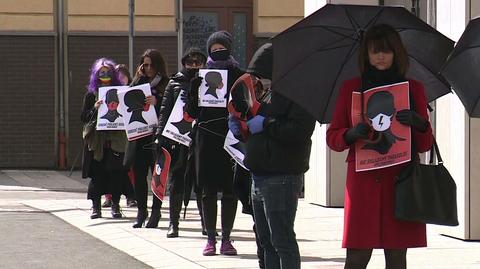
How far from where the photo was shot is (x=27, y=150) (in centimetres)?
2042

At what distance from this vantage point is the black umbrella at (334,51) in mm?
6309

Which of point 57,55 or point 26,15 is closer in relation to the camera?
point 26,15

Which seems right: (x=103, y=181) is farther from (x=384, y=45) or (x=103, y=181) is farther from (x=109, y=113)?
(x=384, y=45)

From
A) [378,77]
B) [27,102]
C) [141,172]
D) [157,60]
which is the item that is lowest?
[141,172]

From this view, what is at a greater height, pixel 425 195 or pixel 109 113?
pixel 425 195

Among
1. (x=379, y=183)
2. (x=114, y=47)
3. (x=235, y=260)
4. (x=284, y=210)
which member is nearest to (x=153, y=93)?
(x=235, y=260)

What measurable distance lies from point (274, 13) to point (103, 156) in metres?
9.07

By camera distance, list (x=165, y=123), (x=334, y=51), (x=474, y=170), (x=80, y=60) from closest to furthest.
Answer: (x=334, y=51) → (x=474, y=170) → (x=165, y=123) → (x=80, y=60)

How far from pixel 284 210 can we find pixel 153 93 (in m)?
5.16

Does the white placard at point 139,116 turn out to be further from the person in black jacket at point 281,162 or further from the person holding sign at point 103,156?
the person in black jacket at point 281,162

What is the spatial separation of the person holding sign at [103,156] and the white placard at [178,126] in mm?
2022

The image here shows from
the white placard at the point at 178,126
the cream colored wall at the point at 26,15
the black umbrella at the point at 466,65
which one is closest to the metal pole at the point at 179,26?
the cream colored wall at the point at 26,15

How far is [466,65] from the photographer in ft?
20.1

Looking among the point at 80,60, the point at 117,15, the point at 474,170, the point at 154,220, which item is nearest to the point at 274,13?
the point at 117,15
